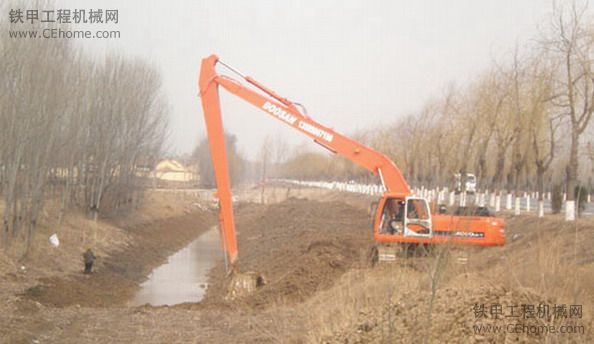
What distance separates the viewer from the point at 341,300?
7230 millimetres

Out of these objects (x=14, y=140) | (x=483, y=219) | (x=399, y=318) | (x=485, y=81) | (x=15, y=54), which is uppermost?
(x=485, y=81)

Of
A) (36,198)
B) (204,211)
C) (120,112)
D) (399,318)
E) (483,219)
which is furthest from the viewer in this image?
(204,211)

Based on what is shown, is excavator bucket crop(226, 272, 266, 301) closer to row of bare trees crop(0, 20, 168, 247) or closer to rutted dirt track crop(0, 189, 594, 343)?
rutted dirt track crop(0, 189, 594, 343)

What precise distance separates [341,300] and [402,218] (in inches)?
252

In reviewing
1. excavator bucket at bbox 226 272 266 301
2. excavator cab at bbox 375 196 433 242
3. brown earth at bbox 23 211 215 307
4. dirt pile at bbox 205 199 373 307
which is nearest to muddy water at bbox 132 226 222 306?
brown earth at bbox 23 211 215 307

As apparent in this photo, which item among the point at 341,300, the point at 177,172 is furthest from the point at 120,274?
the point at 177,172

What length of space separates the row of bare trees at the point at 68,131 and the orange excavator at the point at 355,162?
199 inches

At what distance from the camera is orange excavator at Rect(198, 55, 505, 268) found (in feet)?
43.0

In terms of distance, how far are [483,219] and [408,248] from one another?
1575 millimetres

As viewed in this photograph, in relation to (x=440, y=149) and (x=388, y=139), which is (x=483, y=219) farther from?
(x=388, y=139)

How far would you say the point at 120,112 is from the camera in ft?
96.4

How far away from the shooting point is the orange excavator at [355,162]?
13.1 metres

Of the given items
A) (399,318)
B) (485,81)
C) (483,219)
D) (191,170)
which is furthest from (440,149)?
(191,170)

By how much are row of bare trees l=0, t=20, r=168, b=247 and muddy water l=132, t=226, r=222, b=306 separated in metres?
3.93
